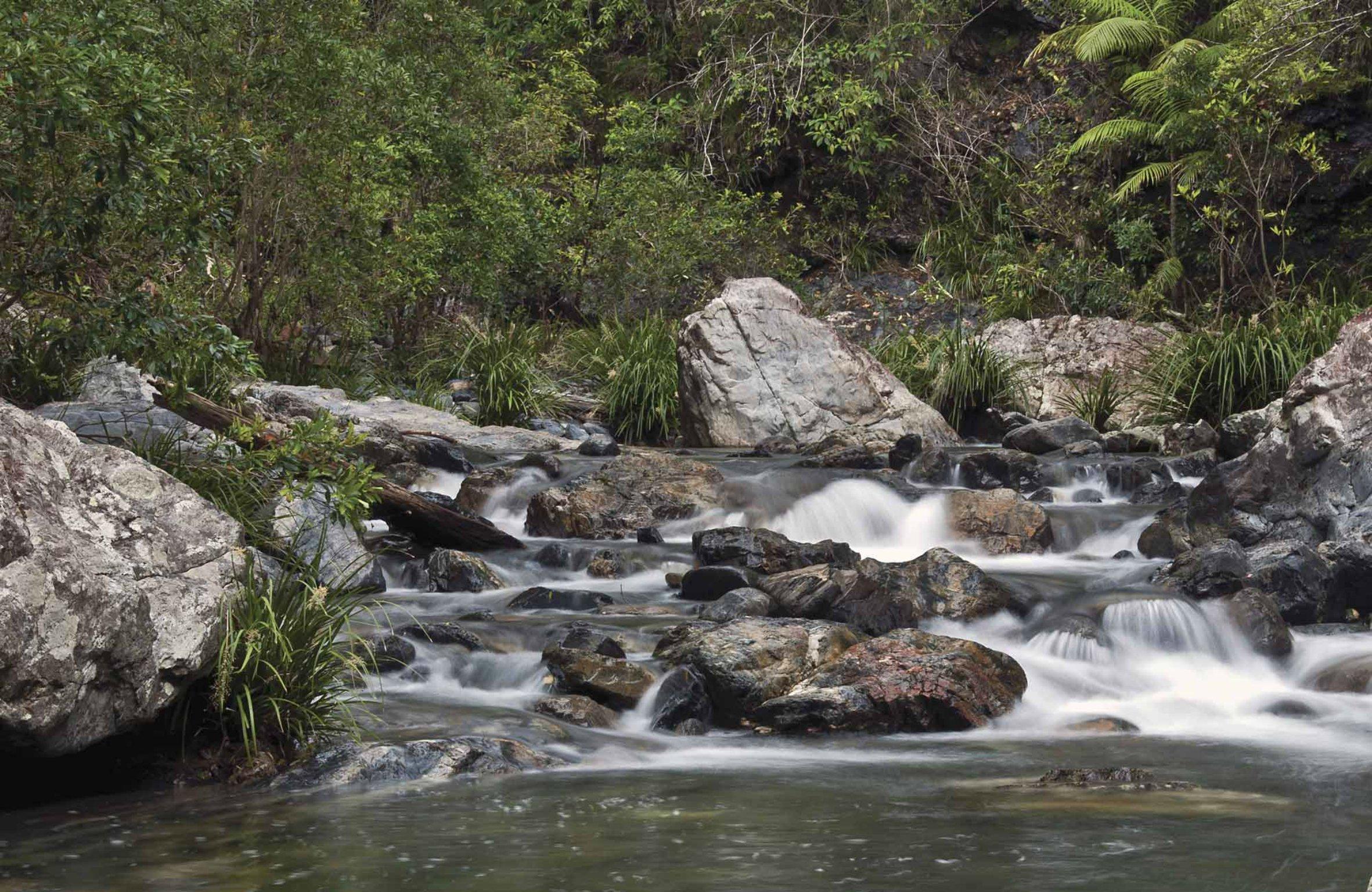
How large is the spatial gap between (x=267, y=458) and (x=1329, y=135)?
1851 cm

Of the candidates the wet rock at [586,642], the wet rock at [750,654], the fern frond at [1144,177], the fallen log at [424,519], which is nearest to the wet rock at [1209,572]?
the wet rock at [750,654]

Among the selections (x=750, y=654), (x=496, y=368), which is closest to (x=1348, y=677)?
(x=750, y=654)

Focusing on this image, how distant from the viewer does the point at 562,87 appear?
72.7 feet

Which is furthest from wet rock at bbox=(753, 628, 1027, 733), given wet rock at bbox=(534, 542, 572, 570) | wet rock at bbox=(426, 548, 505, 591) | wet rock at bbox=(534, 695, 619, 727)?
wet rock at bbox=(534, 542, 572, 570)

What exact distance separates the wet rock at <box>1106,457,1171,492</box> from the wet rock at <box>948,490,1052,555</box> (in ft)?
5.66

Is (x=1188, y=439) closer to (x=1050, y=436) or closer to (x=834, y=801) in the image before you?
(x=1050, y=436)

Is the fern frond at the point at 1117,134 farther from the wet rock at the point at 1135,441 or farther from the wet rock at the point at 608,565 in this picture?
the wet rock at the point at 608,565

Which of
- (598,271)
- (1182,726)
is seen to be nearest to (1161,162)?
(598,271)

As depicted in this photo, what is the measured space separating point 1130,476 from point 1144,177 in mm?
8726

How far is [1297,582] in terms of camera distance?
8.79 m

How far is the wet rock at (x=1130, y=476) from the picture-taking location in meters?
12.8

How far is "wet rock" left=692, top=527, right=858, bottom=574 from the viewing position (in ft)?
31.6

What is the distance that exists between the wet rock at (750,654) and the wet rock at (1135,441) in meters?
8.25

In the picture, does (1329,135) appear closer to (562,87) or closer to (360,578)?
(562,87)
